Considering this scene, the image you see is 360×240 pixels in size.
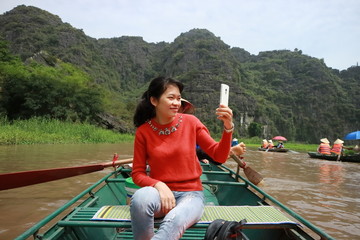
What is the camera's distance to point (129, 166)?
3658 mm

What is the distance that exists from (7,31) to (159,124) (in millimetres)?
61474

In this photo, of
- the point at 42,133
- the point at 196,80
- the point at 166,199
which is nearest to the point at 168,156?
the point at 166,199

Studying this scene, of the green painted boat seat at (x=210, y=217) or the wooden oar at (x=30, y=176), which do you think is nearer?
the wooden oar at (x=30, y=176)

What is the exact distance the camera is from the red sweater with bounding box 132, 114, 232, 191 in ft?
4.79

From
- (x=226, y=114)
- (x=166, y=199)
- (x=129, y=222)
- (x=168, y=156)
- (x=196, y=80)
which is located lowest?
(x=129, y=222)

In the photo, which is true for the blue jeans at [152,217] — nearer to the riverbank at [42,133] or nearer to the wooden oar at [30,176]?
the wooden oar at [30,176]

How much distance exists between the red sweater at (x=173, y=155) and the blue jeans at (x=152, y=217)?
0.14 metres

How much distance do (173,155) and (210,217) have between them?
1.28 ft

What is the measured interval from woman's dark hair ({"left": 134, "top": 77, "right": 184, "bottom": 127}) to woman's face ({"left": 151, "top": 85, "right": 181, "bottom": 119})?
24 mm

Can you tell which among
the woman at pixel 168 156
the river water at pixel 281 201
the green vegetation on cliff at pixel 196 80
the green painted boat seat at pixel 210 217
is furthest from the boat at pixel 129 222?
the green vegetation on cliff at pixel 196 80

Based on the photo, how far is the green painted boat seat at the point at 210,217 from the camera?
1376 millimetres

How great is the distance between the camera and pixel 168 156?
1.46 meters

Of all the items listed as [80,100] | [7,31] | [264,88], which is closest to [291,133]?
[264,88]

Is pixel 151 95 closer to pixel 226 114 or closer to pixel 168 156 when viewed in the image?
pixel 168 156
